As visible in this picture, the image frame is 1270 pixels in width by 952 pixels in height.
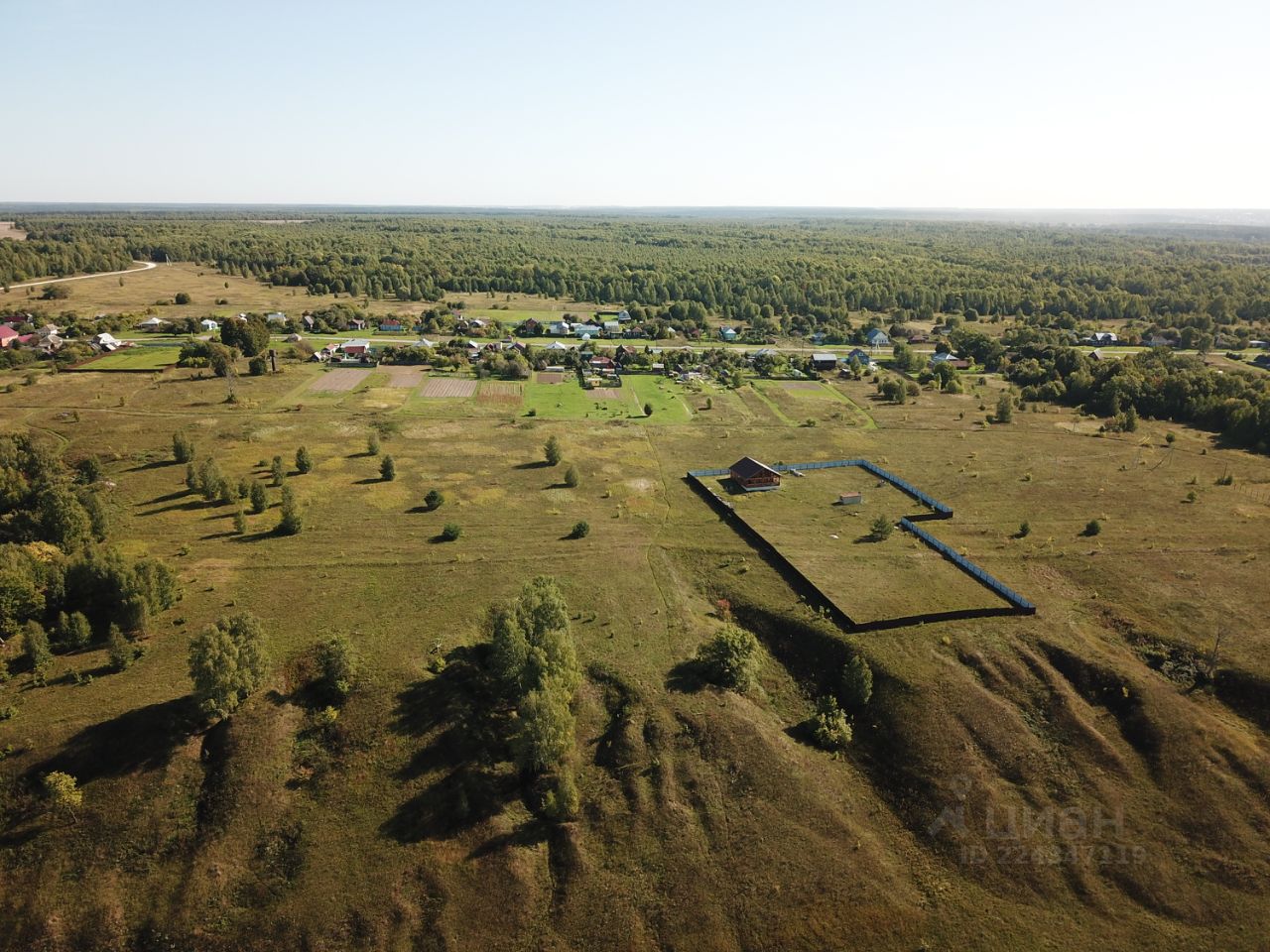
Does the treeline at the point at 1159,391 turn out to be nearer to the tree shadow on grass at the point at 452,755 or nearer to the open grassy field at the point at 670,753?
the open grassy field at the point at 670,753

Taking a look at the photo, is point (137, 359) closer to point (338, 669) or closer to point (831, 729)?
point (338, 669)

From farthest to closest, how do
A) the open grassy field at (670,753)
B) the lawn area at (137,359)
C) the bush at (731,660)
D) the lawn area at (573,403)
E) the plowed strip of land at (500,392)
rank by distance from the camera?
the lawn area at (137,359) < the plowed strip of land at (500,392) < the lawn area at (573,403) < the bush at (731,660) < the open grassy field at (670,753)

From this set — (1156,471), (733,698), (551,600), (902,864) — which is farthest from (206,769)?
(1156,471)

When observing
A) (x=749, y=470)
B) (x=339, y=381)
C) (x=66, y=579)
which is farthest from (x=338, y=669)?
(x=339, y=381)

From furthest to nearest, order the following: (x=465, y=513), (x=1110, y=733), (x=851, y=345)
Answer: (x=851, y=345) < (x=465, y=513) < (x=1110, y=733)

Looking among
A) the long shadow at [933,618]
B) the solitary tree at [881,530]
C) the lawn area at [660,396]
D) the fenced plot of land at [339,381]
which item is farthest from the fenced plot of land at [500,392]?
the long shadow at [933,618]

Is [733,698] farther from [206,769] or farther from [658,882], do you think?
[206,769]

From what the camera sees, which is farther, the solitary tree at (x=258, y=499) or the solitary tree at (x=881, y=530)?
the solitary tree at (x=258, y=499)
